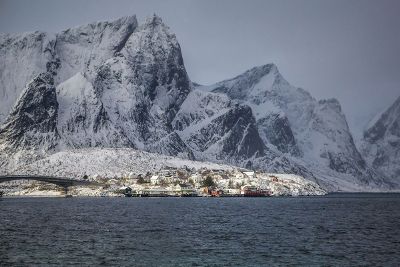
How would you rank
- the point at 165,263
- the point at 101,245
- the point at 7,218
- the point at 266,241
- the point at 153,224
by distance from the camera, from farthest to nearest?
the point at 7,218
the point at 153,224
the point at 266,241
the point at 101,245
the point at 165,263

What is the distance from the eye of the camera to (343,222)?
5856 inches

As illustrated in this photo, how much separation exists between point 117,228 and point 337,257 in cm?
5213

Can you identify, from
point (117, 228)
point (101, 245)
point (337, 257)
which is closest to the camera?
point (337, 257)

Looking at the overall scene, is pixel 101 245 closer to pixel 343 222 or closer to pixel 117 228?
pixel 117 228

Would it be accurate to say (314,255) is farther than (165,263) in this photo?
Yes

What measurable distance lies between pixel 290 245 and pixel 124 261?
31.6m

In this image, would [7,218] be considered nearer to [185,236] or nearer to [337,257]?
[185,236]

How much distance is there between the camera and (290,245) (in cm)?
9800

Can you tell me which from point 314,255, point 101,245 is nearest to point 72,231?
point 101,245

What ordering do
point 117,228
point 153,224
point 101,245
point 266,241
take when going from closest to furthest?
point 101,245 → point 266,241 → point 117,228 → point 153,224

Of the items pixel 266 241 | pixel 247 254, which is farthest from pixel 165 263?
pixel 266 241

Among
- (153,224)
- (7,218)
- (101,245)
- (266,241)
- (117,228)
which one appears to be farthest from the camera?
(7,218)

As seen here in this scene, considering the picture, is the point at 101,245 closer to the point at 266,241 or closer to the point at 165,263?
the point at 165,263

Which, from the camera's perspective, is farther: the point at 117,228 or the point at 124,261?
the point at 117,228
